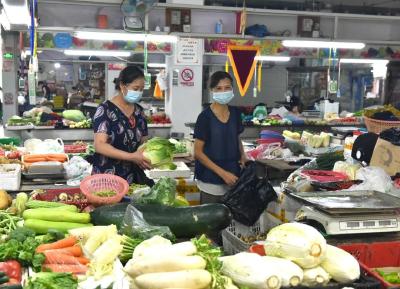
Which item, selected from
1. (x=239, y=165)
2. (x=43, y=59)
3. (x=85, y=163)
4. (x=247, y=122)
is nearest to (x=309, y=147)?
(x=247, y=122)

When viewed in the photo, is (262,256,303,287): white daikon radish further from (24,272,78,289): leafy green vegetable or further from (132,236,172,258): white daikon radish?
(24,272,78,289): leafy green vegetable

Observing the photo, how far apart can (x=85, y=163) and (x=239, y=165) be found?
176cm

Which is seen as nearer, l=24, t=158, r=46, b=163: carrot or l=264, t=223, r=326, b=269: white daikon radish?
l=264, t=223, r=326, b=269: white daikon radish

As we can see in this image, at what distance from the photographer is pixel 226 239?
320 centimetres

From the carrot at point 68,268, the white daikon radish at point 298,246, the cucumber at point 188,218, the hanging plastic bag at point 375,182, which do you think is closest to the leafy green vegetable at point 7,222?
the carrot at point 68,268

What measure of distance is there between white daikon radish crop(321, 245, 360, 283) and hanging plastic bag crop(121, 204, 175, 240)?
A: 2.75ft

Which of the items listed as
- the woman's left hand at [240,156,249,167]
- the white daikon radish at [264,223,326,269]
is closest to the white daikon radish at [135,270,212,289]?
the white daikon radish at [264,223,326,269]

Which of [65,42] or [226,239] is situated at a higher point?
[65,42]

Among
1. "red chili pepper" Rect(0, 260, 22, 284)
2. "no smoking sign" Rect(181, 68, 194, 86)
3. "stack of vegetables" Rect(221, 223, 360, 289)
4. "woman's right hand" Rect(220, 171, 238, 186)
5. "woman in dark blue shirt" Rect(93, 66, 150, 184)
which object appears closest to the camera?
"stack of vegetables" Rect(221, 223, 360, 289)

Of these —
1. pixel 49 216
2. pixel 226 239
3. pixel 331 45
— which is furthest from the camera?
pixel 331 45

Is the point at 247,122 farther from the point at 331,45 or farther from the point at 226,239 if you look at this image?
the point at 226,239

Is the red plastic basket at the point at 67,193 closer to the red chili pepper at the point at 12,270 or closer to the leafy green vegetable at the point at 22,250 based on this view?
the leafy green vegetable at the point at 22,250

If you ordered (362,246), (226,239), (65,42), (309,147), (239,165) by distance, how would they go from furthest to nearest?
(65,42), (309,147), (239,165), (226,239), (362,246)

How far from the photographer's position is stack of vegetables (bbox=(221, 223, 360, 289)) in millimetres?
1898
